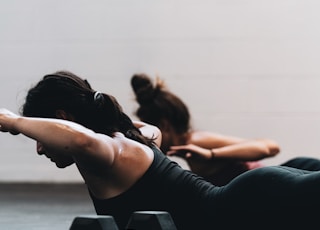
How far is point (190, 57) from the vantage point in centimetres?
575

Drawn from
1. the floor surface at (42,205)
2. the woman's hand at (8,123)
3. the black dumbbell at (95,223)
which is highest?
the woman's hand at (8,123)

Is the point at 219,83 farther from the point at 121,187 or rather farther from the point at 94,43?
the point at 121,187

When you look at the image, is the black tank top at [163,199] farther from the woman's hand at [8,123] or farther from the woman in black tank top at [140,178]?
the woman's hand at [8,123]

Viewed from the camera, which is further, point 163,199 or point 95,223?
point 163,199

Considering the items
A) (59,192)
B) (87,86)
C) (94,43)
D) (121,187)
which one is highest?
(87,86)

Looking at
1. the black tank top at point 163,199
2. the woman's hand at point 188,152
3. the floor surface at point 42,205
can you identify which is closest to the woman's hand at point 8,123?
the black tank top at point 163,199

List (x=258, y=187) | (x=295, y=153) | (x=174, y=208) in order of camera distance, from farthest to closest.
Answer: (x=295, y=153) < (x=174, y=208) < (x=258, y=187)

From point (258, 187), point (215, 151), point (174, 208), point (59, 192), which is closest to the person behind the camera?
point (258, 187)

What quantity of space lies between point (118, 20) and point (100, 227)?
423 centimetres

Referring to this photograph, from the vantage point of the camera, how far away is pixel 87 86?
2.10 m

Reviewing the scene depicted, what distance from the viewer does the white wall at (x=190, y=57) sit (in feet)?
18.8

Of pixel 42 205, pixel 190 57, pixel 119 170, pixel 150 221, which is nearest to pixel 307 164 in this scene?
pixel 119 170

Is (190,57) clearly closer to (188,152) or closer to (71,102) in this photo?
(188,152)

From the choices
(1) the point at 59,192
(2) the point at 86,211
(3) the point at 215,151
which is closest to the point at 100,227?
(3) the point at 215,151
